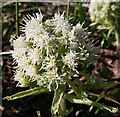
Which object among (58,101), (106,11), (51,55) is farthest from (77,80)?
(106,11)

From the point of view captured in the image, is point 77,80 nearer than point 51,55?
No

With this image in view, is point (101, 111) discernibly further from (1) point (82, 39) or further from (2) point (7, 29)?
(2) point (7, 29)

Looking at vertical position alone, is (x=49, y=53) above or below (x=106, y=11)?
below

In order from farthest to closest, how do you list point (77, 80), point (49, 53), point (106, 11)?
point (106, 11), point (77, 80), point (49, 53)

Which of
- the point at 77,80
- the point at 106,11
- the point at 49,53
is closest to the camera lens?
the point at 49,53

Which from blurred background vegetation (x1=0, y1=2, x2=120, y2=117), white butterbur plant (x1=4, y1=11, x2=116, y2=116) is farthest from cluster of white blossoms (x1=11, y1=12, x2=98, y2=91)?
blurred background vegetation (x1=0, y1=2, x2=120, y2=117)

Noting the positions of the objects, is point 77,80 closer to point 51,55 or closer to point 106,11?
point 51,55

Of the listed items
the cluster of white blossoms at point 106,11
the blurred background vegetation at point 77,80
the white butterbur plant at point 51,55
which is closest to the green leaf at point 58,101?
the white butterbur plant at point 51,55
